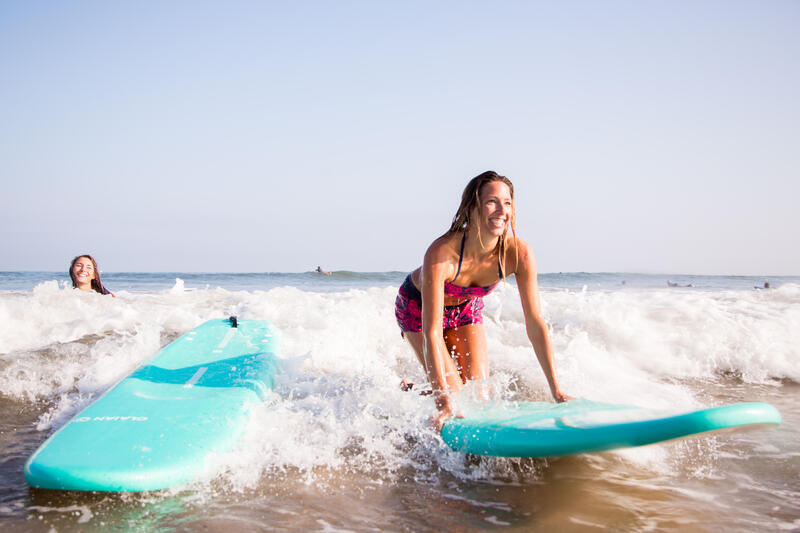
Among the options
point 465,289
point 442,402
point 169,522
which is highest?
point 465,289

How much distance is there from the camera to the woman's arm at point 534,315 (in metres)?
2.97

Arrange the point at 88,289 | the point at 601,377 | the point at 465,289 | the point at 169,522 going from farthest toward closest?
the point at 88,289
the point at 601,377
the point at 465,289
the point at 169,522

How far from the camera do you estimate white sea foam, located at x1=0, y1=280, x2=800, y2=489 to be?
2.93 m

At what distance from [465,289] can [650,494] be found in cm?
143

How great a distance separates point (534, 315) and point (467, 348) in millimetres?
692

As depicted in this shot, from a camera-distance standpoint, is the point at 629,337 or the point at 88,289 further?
the point at 88,289

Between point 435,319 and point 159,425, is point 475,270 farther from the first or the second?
point 159,425

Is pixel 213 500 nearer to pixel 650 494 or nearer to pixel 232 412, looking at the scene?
pixel 232 412

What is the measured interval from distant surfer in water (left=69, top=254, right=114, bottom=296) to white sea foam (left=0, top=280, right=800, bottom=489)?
0.67 ft

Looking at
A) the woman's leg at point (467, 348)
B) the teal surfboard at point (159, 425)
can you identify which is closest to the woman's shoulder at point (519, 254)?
the woman's leg at point (467, 348)

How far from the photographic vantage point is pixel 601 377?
4.98 m

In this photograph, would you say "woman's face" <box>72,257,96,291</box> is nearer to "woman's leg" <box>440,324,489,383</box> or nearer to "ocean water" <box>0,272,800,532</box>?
"ocean water" <box>0,272,800,532</box>

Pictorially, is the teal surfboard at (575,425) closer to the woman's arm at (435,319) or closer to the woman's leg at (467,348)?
the woman's arm at (435,319)

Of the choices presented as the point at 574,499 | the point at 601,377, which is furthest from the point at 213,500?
the point at 601,377
